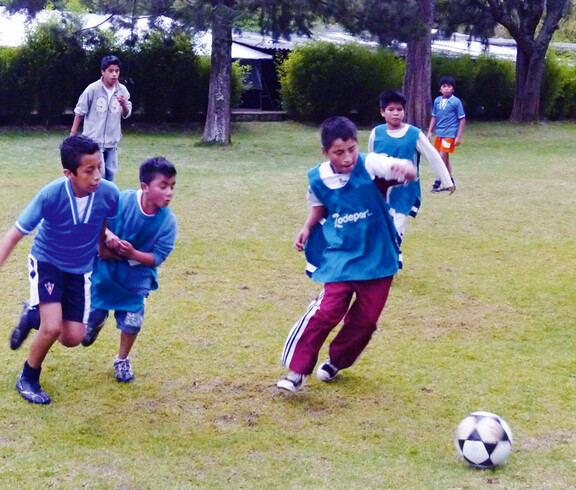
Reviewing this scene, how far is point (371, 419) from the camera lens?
4.43 meters

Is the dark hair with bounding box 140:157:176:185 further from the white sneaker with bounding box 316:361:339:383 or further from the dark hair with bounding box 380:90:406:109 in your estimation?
the dark hair with bounding box 380:90:406:109

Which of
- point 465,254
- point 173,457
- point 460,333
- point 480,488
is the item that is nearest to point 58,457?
point 173,457

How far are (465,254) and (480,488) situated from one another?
497 centimetres

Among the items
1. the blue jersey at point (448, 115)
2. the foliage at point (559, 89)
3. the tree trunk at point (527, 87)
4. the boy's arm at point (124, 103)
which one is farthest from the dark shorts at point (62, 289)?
the foliage at point (559, 89)

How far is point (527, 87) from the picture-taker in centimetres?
2517

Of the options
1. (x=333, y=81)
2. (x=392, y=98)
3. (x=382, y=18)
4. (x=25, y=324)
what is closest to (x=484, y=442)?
(x=25, y=324)

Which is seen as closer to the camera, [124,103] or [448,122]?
[124,103]

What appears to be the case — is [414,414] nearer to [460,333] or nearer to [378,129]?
[460,333]

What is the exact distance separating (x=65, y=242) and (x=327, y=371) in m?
1.62

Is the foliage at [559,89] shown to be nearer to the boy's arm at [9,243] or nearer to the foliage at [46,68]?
the foliage at [46,68]

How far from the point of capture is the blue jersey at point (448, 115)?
1288 centimetres

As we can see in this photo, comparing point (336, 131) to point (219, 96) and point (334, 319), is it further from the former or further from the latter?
point (219, 96)

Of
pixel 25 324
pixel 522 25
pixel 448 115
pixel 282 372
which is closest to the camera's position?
pixel 25 324

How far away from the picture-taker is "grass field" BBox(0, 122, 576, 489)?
3.81m
